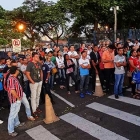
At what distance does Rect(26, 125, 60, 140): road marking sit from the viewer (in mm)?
6207

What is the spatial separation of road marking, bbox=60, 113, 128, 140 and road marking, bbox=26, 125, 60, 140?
801mm

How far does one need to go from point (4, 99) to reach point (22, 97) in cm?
317

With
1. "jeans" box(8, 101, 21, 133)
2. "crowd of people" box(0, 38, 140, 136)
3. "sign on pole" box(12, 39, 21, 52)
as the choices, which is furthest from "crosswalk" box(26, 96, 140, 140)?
"sign on pole" box(12, 39, 21, 52)

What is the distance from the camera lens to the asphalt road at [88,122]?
20.2 feet

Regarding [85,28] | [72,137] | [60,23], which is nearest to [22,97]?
[72,137]

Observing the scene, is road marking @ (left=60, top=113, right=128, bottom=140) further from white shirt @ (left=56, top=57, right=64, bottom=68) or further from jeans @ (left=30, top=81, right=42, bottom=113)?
white shirt @ (left=56, top=57, right=64, bottom=68)

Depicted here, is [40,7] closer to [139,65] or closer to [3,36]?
[3,36]

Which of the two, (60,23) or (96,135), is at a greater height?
(60,23)

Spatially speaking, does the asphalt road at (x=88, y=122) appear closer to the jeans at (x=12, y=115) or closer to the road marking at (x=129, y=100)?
the road marking at (x=129, y=100)

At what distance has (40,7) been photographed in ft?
109

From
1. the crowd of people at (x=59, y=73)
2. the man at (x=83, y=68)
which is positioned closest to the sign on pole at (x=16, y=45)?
the crowd of people at (x=59, y=73)

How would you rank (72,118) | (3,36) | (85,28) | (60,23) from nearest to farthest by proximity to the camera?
(72,118)
(3,36)
(60,23)
(85,28)

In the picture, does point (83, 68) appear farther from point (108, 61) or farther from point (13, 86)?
point (13, 86)

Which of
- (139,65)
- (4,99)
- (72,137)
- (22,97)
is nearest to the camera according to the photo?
(72,137)
